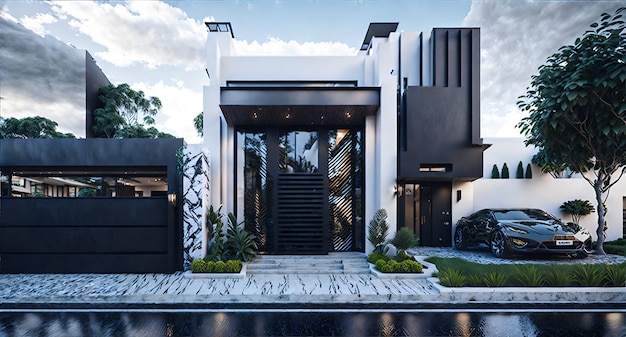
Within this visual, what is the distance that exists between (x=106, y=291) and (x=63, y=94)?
832 inches

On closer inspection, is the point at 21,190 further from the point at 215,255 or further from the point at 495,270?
the point at 495,270

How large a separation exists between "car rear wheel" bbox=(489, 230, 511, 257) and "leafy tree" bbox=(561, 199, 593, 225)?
430 cm

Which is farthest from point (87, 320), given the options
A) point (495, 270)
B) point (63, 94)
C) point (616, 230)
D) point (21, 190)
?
point (63, 94)

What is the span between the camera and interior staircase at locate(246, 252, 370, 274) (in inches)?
314

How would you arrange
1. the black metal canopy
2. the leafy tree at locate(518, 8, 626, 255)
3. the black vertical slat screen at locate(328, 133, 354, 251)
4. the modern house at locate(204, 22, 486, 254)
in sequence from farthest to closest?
the black vertical slat screen at locate(328, 133, 354, 251), the modern house at locate(204, 22, 486, 254), the black metal canopy, the leafy tree at locate(518, 8, 626, 255)

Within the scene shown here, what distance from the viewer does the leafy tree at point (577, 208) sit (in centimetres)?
1070

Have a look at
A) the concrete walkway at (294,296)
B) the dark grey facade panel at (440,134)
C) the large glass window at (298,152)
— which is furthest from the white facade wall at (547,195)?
the large glass window at (298,152)

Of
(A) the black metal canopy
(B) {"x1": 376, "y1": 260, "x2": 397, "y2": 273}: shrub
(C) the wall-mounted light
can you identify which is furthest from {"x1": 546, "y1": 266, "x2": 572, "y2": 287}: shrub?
(C) the wall-mounted light

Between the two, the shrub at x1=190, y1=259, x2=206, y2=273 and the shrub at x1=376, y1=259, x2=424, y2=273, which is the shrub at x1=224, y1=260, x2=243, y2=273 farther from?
the shrub at x1=376, y1=259, x2=424, y2=273

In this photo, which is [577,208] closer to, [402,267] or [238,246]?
[402,267]

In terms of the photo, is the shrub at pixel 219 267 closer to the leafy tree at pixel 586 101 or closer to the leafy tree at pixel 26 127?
the leafy tree at pixel 586 101

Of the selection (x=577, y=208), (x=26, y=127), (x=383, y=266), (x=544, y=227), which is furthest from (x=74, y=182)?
(x=577, y=208)

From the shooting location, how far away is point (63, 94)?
68.1 ft

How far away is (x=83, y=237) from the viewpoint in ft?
25.9
